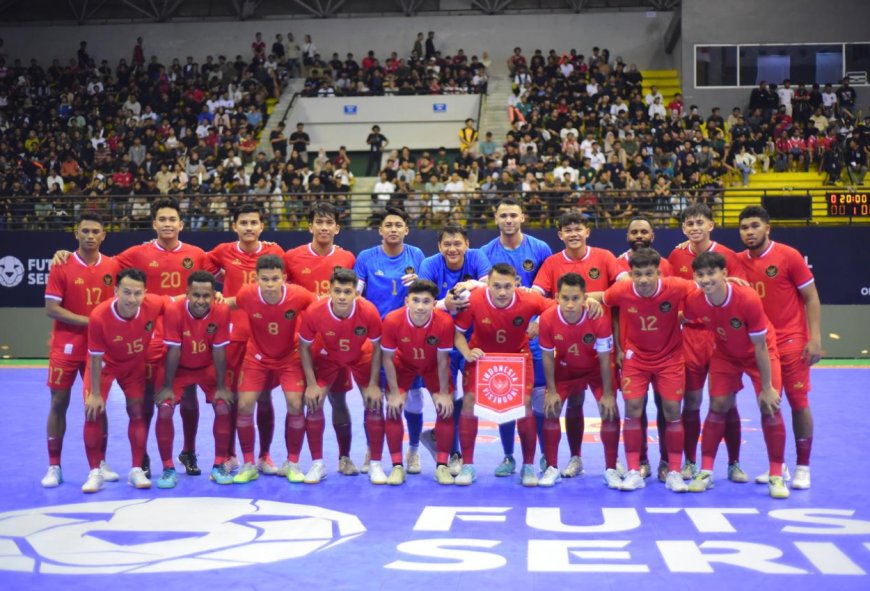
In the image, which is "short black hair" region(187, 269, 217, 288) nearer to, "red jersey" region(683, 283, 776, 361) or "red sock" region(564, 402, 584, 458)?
"red sock" region(564, 402, 584, 458)

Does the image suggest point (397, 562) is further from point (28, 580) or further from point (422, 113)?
point (422, 113)

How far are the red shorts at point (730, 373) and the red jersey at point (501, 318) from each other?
1.36 m

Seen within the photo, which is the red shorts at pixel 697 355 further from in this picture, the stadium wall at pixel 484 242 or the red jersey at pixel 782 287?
the stadium wall at pixel 484 242

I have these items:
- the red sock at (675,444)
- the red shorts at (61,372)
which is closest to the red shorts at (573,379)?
the red sock at (675,444)

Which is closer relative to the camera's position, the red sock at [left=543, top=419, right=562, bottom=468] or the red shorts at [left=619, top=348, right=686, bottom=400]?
the red shorts at [left=619, top=348, right=686, bottom=400]

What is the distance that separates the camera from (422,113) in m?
25.8

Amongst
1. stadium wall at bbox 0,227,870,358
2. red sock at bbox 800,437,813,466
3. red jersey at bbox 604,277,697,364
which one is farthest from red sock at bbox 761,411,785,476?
stadium wall at bbox 0,227,870,358

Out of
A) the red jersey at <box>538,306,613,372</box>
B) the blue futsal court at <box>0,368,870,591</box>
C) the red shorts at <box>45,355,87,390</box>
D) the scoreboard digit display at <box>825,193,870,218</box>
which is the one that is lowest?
the blue futsal court at <box>0,368,870,591</box>

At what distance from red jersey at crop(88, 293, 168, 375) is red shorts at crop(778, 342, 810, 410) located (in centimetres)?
485

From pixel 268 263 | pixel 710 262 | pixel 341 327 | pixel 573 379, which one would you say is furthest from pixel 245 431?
pixel 710 262

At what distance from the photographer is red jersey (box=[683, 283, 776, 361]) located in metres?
6.72

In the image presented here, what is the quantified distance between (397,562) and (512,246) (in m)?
3.54

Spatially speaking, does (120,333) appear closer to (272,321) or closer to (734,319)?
(272,321)

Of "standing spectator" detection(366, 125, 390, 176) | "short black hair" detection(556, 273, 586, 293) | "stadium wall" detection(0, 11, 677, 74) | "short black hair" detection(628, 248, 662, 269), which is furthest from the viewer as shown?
"stadium wall" detection(0, 11, 677, 74)
